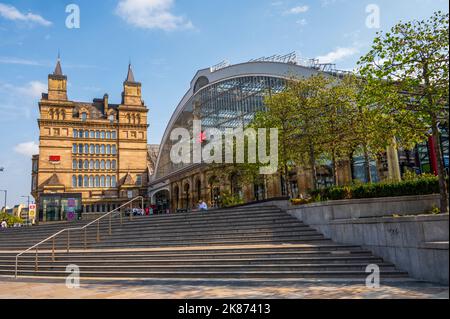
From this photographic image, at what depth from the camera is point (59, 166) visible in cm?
6725

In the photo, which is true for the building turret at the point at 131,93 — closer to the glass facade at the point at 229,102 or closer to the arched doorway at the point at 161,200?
the arched doorway at the point at 161,200

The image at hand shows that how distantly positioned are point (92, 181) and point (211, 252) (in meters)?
61.0

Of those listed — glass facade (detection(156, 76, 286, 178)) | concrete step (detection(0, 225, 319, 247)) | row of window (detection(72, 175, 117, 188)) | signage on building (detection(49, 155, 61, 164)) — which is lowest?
concrete step (detection(0, 225, 319, 247))

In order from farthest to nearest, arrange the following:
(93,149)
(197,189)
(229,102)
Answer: (93,149) < (197,189) < (229,102)

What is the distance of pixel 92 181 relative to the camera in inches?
2758

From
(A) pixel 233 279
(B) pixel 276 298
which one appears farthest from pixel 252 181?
(B) pixel 276 298

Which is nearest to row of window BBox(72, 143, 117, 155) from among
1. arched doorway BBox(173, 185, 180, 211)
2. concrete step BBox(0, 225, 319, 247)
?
arched doorway BBox(173, 185, 180, 211)

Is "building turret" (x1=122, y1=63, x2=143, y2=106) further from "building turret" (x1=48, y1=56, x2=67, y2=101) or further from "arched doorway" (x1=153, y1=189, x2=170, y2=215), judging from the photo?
"arched doorway" (x1=153, y1=189, x2=170, y2=215)

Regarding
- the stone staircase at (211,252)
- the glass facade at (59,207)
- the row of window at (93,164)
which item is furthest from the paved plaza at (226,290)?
the row of window at (93,164)

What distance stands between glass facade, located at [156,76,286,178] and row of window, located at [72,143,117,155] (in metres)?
20.5

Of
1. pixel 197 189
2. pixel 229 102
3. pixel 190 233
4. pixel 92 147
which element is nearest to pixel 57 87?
pixel 92 147

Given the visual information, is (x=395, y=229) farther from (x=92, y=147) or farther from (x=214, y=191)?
(x=92, y=147)

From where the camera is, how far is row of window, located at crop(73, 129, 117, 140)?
230ft
